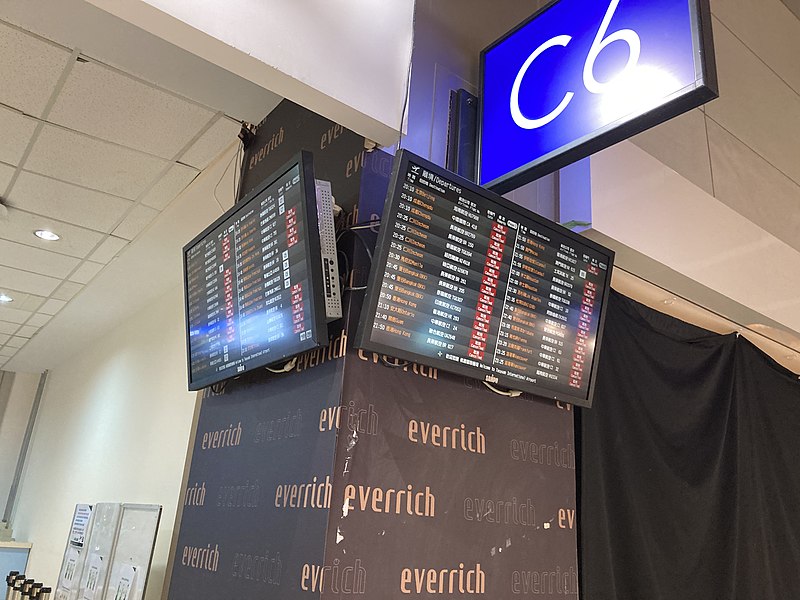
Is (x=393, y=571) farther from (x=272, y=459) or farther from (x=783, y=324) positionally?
(x=783, y=324)

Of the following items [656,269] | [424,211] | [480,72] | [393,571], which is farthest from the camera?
[656,269]

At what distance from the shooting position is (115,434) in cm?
486

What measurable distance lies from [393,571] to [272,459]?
54cm

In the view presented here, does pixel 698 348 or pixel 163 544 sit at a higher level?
pixel 698 348

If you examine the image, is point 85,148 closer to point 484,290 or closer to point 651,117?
point 484,290

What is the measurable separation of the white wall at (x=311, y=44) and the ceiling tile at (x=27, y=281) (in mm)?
3614

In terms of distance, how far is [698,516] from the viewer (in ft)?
9.73

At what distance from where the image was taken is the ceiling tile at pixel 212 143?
3012 mm

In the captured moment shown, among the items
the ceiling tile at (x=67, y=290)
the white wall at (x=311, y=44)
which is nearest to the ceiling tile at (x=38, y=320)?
the ceiling tile at (x=67, y=290)

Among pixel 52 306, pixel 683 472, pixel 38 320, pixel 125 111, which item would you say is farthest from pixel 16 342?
pixel 683 472

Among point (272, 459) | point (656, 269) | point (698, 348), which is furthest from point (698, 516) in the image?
point (272, 459)

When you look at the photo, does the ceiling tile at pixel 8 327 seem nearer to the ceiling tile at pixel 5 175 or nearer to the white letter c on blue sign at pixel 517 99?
the ceiling tile at pixel 5 175

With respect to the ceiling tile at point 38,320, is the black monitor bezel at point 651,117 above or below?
below

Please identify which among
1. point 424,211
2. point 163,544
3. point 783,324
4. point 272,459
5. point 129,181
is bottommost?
point 163,544
